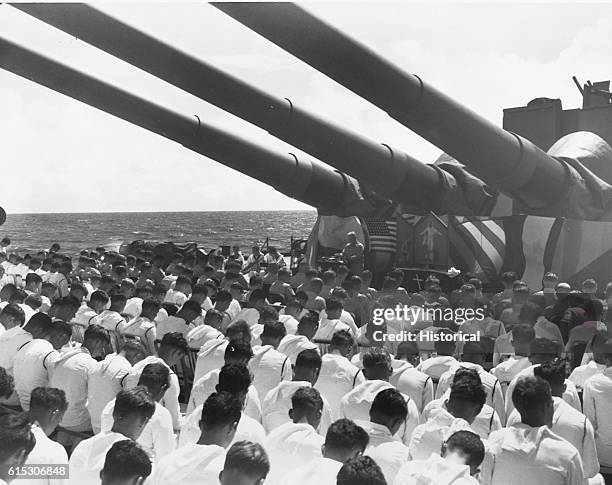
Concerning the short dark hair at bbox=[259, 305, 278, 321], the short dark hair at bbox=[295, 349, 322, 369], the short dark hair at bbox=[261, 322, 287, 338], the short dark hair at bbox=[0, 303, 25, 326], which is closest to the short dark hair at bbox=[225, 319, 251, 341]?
the short dark hair at bbox=[261, 322, 287, 338]

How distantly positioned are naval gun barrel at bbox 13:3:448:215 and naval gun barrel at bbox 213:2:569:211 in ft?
4.90

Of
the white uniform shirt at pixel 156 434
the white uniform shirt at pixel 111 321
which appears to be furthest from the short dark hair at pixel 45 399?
the white uniform shirt at pixel 111 321

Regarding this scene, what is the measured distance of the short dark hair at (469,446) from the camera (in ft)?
11.7

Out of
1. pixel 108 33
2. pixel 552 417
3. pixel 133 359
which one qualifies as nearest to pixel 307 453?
pixel 552 417

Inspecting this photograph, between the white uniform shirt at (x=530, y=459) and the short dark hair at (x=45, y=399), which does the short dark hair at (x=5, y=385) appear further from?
the white uniform shirt at (x=530, y=459)

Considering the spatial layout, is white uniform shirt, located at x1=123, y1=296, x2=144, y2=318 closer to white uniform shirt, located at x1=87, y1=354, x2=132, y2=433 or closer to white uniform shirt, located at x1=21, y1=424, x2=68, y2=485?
white uniform shirt, located at x1=87, y1=354, x2=132, y2=433

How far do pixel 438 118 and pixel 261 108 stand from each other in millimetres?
2075

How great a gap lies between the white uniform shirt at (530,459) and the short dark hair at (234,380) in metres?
1.66

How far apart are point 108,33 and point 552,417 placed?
5.30m

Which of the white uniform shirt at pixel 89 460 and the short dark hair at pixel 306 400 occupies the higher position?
the short dark hair at pixel 306 400

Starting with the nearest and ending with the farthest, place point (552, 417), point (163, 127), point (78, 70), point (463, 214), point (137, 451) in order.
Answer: point (137, 451)
point (552, 417)
point (78, 70)
point (163, 127)
point (463, 214)

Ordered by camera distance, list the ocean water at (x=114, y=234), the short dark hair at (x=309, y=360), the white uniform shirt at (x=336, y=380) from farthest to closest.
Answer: the ocean water at (x=114, y=234)
the white uniform shirt at (x=336, y=380)
the short dark hair at (x=309, y=360)

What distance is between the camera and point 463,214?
11.5m

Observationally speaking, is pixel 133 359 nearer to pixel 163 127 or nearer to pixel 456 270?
pixel 163 127
